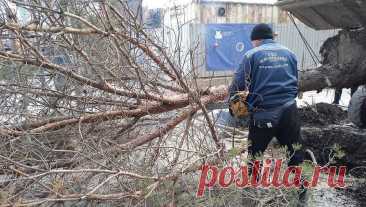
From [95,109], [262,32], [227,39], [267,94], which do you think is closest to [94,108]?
[95,109]

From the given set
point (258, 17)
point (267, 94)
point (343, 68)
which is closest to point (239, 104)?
point (267, 94)

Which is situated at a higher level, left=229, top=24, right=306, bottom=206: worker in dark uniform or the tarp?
the tarp

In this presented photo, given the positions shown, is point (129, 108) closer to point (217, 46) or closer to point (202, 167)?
point (202, 167)

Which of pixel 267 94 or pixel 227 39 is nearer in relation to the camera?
pixel 267 94

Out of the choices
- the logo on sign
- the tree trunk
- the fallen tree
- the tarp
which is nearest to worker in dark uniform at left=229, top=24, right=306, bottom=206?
the fallen tree

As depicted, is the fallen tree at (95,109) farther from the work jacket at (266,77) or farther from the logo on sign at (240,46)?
the logo on sign at (240,46)

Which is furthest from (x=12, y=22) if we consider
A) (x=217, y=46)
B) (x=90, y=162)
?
(x=217, y=46)

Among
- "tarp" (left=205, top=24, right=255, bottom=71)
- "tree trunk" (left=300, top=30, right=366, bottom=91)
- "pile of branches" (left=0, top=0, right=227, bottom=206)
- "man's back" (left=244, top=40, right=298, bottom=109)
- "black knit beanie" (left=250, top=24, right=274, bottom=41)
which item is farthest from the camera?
"tarp" (left=205, top=24, right=255, bottom=71)

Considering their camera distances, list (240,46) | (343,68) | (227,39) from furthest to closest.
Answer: (240,46)
(227,39)
(343,68)

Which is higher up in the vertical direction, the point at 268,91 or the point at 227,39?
the point at 227,39

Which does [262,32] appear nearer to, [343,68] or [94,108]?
Result: [94,108]

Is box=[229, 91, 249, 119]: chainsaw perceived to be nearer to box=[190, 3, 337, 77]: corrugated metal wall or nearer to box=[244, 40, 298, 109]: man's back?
box=[244, 40, 298, 109]: man's back

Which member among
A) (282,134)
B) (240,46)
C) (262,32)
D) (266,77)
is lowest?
(282,134)

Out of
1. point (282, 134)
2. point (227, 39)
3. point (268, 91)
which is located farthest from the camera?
point (227, 39)
